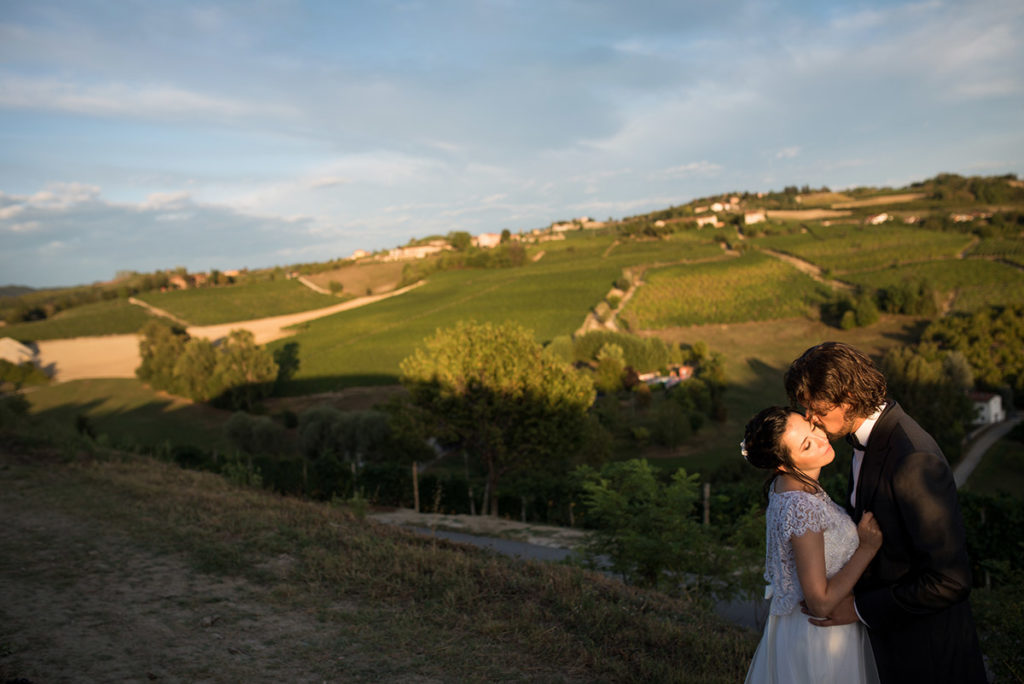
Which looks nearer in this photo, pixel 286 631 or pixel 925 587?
pixel 925 587

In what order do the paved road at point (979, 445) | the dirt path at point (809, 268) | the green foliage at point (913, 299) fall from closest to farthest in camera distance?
the paved road at point (979, 445) → the green foliage at point (913, 299) → the dirt path at point (809, 268)

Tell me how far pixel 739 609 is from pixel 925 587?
850cm

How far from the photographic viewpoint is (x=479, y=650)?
15.4 feet

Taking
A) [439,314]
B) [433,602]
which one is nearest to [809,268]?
[439,314]

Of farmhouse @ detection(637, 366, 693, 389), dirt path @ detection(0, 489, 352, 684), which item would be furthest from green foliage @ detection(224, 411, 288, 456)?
dirt path @ detection(0, 489, 352, 684)

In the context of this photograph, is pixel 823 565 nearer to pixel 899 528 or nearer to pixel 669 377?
pixel 899 528

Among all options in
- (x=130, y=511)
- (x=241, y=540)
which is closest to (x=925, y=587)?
(x=241, y=540)

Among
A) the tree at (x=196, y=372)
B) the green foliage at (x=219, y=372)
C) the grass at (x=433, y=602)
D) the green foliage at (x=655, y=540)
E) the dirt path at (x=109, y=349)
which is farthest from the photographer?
the dirt path at (x=109, y=349)

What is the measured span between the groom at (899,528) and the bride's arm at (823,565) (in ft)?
0.15

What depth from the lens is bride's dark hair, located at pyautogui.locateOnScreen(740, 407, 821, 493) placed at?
2.25m

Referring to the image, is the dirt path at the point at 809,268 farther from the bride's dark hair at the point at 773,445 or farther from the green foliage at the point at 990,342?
the bride's dark hair at the point at 773,445

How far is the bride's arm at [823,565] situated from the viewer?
2156 millimetres

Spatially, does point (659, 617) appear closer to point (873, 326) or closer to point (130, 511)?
point (130, 511)

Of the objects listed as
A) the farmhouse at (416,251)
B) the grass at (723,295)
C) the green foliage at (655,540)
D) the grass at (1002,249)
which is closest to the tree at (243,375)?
the grass at (723,295)
